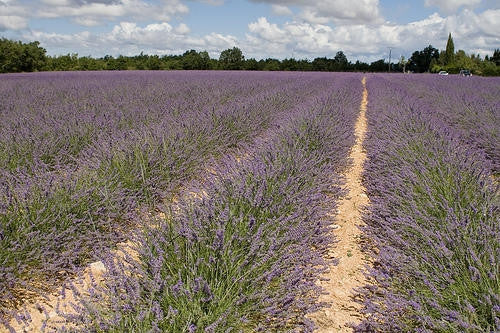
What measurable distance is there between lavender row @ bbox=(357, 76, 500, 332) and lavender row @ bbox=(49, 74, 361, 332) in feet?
1.25

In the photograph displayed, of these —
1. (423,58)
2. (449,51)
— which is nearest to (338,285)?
(449,51)

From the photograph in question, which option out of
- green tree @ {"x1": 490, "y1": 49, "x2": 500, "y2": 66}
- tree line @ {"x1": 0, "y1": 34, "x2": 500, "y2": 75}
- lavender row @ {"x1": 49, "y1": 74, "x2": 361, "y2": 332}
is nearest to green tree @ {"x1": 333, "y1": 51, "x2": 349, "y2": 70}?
tree line @ {"x1": 0, "y1": 34, "x2": 500, "y2": 75}

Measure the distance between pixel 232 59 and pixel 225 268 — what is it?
162 feet

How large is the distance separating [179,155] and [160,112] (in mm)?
2672

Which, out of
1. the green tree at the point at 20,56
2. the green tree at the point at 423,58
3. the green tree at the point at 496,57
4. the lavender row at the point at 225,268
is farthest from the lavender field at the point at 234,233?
the green tree at the point at 423,58

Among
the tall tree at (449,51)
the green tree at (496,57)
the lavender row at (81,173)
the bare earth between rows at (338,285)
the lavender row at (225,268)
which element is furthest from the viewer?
the tall tree at (449,51)

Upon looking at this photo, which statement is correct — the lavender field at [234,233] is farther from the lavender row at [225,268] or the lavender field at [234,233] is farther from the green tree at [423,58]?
the green tree at [423,58]

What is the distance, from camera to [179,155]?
3.91 meters

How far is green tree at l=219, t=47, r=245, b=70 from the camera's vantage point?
152 ft

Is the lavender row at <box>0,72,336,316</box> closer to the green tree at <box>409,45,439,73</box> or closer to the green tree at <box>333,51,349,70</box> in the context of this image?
the green tree at <box>333,51,349,70</box>

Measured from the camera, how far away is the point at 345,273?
2559 mm

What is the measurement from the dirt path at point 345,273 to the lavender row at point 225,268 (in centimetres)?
13

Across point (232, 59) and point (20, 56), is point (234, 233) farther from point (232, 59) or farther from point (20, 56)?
point (232, 59)

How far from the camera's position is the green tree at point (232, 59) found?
4626 cm
